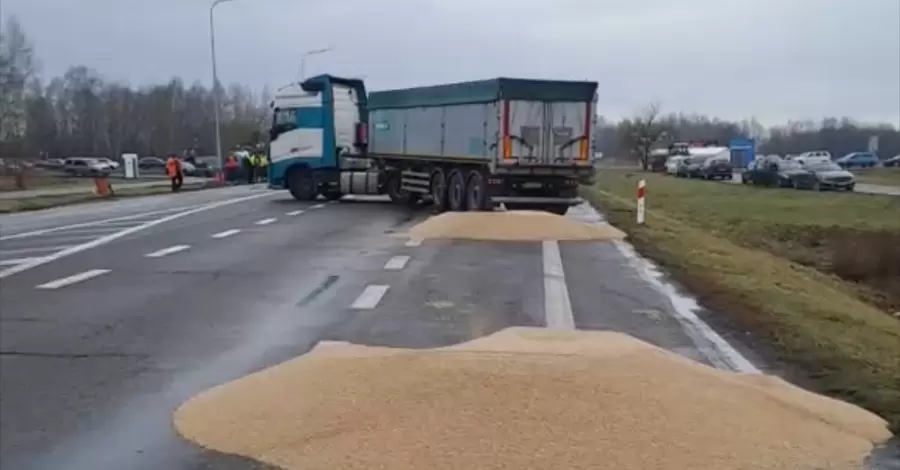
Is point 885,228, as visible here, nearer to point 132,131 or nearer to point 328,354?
Answer: point 328,354

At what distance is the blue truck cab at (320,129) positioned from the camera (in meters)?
33.6

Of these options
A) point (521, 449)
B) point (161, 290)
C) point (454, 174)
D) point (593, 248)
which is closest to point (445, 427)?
point (521, 449)

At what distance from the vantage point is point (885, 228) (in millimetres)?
29766

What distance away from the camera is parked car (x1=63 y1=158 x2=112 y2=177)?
7875cm

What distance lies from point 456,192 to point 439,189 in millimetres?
1368

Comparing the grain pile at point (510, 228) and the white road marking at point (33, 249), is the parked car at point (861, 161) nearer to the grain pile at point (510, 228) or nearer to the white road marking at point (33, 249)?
the grain pile at point (510, 228)

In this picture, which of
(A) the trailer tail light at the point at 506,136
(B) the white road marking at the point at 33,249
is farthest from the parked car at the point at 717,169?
(B) the white road marking at the point at 33,249

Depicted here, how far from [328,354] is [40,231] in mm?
17646

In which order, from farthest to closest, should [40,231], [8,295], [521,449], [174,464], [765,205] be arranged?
[765,205] < [40,231] < [8,295] < [174,464] < [521,449]

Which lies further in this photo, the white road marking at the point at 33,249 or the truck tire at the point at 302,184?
the truck tire at the point at 302,184

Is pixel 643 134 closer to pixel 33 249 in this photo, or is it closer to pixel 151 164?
pixel 151 164

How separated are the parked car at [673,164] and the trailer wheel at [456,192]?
2161 inches

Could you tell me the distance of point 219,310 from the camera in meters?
11.7

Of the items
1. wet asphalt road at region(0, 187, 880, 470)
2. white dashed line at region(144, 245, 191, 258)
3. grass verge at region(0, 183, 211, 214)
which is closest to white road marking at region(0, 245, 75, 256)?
wet asphalt road at region(0, 187, 880, 470)
